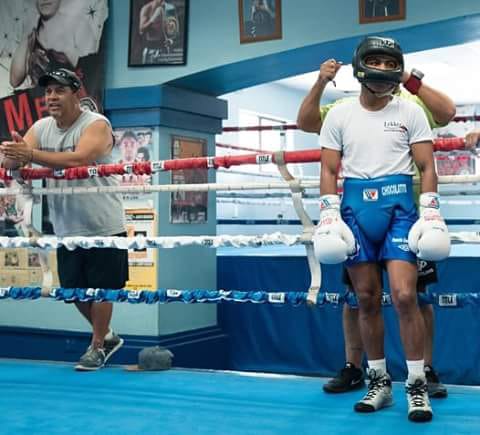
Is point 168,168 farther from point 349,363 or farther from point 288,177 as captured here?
point 349,363

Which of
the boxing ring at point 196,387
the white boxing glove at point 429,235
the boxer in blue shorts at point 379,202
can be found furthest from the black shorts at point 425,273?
the white boxing glove at point 429,235

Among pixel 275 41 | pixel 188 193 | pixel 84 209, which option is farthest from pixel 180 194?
pixel 84 209

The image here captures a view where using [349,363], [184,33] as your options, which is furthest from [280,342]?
[349,363]

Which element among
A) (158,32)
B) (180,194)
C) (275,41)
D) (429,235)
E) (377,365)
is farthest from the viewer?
(180,194)

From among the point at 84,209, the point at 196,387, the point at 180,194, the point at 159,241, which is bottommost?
the point at 196,387

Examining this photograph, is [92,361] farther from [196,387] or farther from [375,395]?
[375,395]

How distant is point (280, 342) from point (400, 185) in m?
2.66

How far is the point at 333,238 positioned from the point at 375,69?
45 cm

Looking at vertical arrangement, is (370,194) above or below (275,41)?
below

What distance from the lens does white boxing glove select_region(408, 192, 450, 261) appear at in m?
1.89

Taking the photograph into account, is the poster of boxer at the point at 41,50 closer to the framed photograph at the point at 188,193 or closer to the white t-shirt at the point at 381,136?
the framed photograph at the point at 188,193

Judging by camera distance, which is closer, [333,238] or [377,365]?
[333,238]

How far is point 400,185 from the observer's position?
80.4 inches

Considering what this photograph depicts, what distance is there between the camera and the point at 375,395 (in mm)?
2127
